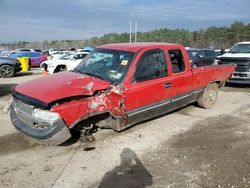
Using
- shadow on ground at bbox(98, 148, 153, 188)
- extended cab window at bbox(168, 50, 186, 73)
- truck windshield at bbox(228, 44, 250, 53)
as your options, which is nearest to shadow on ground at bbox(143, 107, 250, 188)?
shadow on ground at bbox(98, 148, 153, 188)

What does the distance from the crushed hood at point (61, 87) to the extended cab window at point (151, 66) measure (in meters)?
0.78

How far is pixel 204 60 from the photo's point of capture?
16375 mm

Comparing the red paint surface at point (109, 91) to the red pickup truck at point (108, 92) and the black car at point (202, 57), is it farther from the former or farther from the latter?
the black car at point (202, 57)

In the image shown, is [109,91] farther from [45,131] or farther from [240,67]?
[240,67]

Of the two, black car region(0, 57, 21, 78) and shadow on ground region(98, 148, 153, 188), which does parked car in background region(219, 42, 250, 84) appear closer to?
shadow on ground region(98, 148, 153, 188)

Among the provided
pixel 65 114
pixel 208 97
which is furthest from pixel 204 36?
pixel 65 114

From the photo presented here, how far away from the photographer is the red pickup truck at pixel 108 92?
14.5 ft

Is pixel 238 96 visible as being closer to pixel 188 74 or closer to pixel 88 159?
pixel 188 74

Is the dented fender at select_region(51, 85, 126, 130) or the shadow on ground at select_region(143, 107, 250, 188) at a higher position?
the dented fender at select_region(51, 85, 126, 130)

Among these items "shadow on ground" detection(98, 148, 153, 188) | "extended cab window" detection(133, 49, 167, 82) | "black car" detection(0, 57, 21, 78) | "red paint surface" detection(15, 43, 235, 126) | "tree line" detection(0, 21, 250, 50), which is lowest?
"shadow on ground" detection(98, 148, 153, 188)

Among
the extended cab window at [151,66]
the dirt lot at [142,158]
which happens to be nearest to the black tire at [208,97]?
the dirt lot at [142,158]

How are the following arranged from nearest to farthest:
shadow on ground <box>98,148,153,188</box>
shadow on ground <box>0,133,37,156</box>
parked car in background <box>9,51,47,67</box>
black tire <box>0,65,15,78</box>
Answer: shadow on ground <box>98,148,153,188</box>, shadow on ground <box>0,133,37,156</box>, black tire <box>0,65,15,78</box>, parked car in background <box>9,51,47,67</box>

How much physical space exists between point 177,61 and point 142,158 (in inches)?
110

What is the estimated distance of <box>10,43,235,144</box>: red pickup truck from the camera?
4.43m
